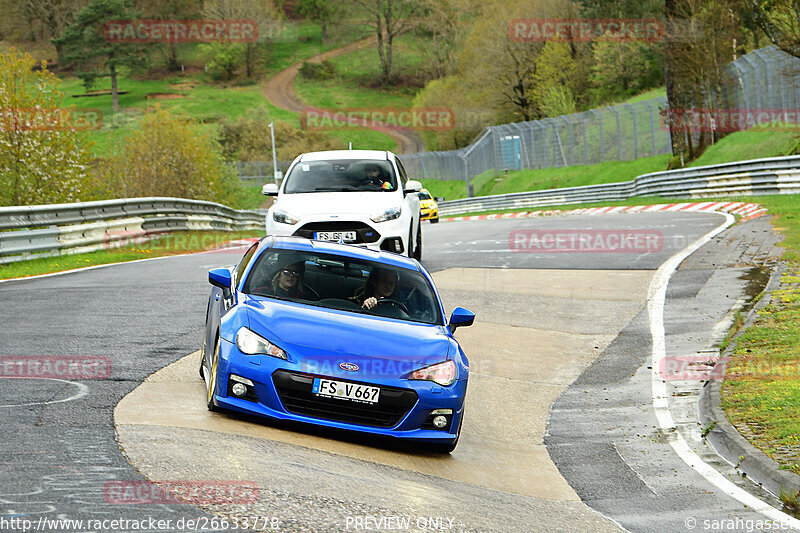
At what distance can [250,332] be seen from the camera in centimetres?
741

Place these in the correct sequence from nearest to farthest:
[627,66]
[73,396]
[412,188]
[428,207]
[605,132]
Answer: [73,396] < [412,188] < [428,207] < [605,132] < [627,66]

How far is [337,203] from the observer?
1491 cm

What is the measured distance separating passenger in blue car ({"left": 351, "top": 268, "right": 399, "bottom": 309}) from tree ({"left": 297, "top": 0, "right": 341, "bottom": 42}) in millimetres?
151207

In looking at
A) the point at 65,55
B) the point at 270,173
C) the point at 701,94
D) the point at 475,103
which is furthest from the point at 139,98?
the point at 701,94

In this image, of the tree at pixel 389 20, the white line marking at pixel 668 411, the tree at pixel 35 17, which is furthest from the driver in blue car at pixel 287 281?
the tree at pixel 35 17

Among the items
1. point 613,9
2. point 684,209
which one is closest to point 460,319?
point 684,209

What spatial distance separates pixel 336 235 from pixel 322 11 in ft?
501

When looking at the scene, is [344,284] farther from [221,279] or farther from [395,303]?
[221,279]

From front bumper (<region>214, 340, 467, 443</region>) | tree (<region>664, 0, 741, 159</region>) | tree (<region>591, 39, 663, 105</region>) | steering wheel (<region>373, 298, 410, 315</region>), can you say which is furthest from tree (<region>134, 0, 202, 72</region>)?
front bumper (<region>214, 340, 467, 443</region>)

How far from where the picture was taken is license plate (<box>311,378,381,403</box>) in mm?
7219

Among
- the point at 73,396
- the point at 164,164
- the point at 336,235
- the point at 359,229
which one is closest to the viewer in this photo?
the point at 73,396

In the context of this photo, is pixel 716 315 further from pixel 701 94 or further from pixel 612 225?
pixel 701 94

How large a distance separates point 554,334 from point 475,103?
238 ft

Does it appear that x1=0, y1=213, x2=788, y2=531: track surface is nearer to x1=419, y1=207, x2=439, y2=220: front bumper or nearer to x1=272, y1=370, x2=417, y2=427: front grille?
x1=272, y1=370, x2=417, y2=427: front grille
